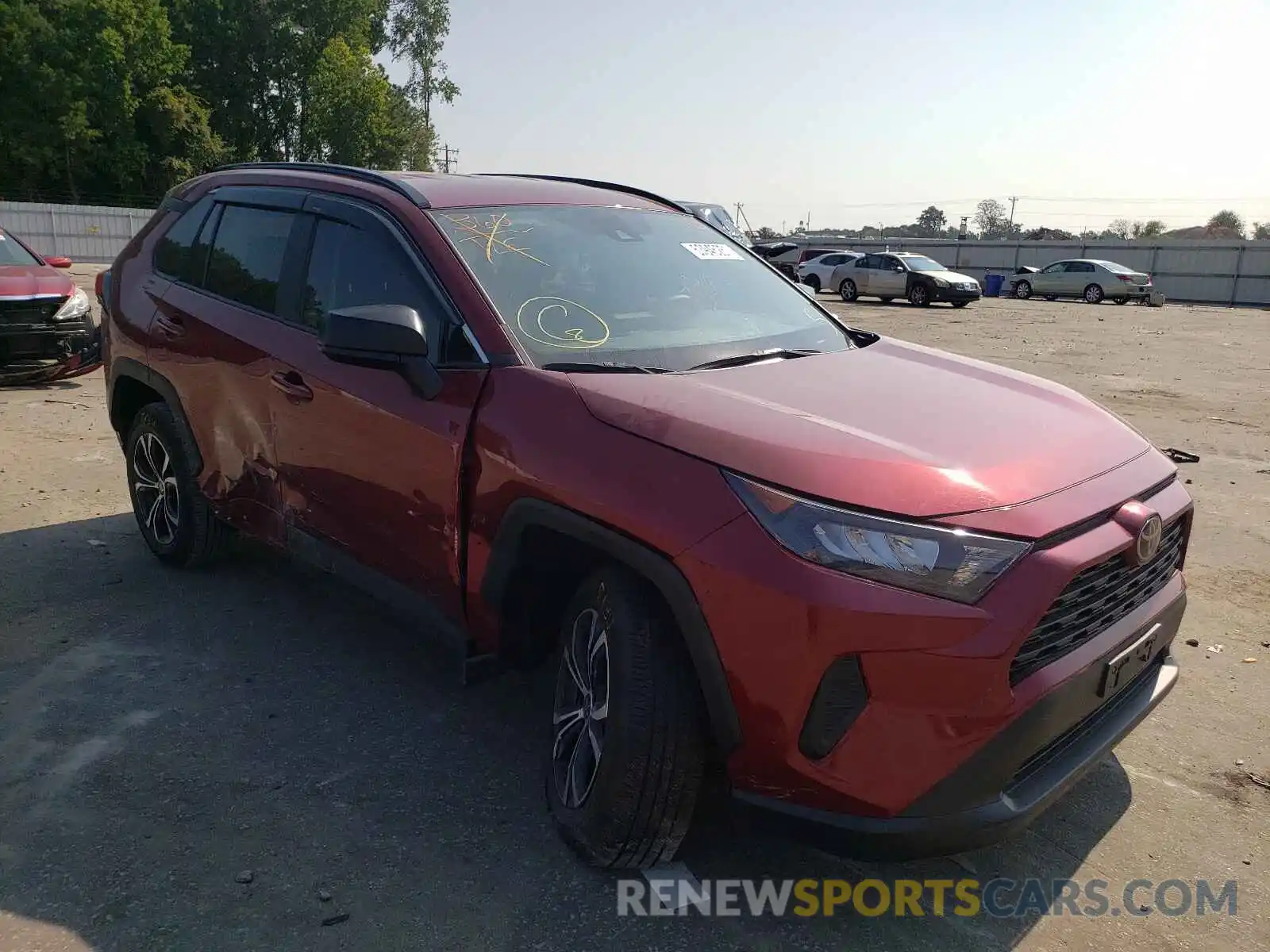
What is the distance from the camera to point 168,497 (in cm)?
477

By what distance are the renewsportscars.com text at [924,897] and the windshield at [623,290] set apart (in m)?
1.49

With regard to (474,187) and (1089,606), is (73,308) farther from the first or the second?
(1089,606)

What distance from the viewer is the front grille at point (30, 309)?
9570 mm

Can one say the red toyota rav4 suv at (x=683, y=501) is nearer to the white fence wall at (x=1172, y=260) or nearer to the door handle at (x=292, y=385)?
the door handle at (x=292, y=385)

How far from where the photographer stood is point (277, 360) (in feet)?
12.1

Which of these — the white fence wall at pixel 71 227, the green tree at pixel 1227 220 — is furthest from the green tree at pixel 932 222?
the white fence wall at pixel 71 227

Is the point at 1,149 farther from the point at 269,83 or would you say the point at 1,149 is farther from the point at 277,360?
the point at 277,360

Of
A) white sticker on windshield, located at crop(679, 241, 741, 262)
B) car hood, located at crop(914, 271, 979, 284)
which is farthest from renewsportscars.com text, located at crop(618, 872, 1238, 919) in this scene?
car hood, located at crop(914, 271, 979, 284)

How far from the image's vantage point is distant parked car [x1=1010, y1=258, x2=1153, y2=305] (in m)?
32.8

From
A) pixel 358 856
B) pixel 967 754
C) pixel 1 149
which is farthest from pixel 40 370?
pixel 1 149

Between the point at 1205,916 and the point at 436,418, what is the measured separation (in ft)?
8.28

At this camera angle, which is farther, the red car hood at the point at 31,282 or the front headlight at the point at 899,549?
the red car hood at the point at 31,282

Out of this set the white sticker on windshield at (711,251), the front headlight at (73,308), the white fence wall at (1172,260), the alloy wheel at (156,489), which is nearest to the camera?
the white sticker on windshield at (711,251)

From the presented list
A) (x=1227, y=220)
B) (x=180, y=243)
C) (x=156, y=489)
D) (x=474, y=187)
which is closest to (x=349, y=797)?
(x=474, y=187)
